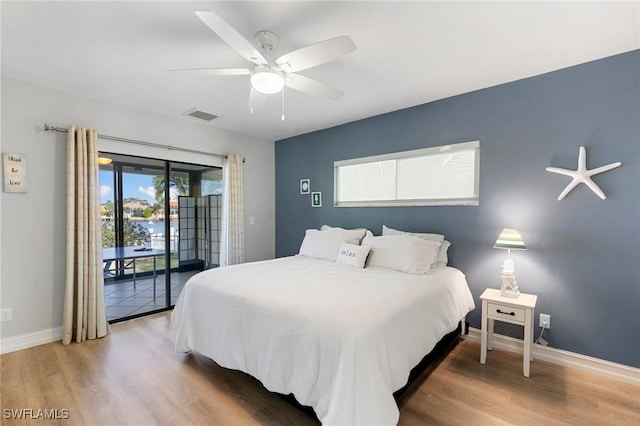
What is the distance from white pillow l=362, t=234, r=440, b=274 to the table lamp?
563mm

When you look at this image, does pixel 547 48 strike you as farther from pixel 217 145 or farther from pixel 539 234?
pixel 217 145

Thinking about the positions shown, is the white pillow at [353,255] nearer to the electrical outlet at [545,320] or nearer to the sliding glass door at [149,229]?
the electrical outlet at [545,320]

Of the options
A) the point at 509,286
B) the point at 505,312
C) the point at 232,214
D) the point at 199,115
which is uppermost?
the point at 199,115

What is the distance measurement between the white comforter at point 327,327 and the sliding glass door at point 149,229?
5.16 feet

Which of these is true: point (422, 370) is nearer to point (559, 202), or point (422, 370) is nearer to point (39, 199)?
point (559, 202)

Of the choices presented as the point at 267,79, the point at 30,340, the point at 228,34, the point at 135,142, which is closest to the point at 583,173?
the point at 267,79

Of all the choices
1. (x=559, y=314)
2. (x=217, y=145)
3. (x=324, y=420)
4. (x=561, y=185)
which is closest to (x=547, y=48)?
(x=561, y=185)

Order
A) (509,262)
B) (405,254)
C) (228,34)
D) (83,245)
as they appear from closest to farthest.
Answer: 1. (228,34)
2. (509,262)
3. (405,254)
4. (83,245)

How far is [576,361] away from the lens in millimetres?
2391

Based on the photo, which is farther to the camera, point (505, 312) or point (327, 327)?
point (505, 312)

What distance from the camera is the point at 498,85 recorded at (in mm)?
2762

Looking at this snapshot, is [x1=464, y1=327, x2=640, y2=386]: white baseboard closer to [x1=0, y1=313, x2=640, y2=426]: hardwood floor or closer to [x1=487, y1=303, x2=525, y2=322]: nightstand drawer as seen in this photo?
[x1=0, y1=313, x2=640, y2=426]: hardwood floor

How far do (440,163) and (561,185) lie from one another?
3.62 ft

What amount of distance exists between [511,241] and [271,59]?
258 cm
